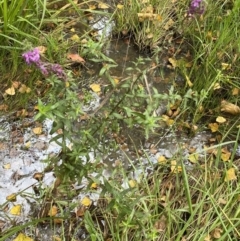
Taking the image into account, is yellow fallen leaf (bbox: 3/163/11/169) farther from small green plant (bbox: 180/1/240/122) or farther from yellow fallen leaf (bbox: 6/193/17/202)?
small green plant (bbox: 180/1/240/122)

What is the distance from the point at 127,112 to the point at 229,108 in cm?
105

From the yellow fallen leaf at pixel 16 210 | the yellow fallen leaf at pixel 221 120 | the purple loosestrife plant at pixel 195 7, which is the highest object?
the purple loosestrife plant at pixel 195 7

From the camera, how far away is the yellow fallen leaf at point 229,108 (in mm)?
2693

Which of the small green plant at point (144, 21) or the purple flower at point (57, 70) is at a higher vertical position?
the purple flower at point (57, 70)

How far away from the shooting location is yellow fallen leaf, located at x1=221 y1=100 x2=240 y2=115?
2693 millimetres

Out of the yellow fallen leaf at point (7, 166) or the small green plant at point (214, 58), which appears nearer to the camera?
the yellow fallen leaf at point (7, 166)

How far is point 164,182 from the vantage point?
238cm

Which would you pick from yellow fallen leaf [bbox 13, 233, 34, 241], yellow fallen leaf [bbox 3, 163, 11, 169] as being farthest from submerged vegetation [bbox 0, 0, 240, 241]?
yellow fallen leaf [bbox 3, 163, 11, 169]

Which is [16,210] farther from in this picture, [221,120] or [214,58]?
[214,58]

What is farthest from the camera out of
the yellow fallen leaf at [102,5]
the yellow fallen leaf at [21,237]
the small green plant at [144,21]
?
the yellow fallen leaf at [102,5]

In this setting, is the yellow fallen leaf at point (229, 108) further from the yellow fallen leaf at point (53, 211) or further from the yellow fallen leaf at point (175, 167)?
the yellow fallen leaf at point (53, 211)

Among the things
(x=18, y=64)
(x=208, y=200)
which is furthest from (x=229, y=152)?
(x=18, y=64)

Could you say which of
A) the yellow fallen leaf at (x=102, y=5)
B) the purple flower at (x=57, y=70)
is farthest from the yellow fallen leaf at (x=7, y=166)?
the yellow fallen leaf at (x=102, y=5)

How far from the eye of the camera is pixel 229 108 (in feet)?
8.87
